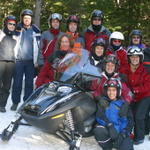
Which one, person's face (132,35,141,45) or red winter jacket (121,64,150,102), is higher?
person's face (132,35,141,45)

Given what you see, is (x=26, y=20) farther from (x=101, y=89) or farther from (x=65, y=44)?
(x=101, y=89)

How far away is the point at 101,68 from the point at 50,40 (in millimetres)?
1944

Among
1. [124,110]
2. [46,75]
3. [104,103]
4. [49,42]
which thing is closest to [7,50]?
[49,42]

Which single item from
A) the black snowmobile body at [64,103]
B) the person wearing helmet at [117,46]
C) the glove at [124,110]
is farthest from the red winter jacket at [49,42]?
the glove at [124,110]

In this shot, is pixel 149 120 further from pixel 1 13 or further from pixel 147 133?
pixel 1 13

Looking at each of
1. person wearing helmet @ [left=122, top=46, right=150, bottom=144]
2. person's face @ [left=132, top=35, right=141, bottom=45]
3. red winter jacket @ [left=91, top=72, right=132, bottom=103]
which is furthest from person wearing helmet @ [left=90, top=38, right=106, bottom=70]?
person's face @ [left=132, top=35, right=141, bottom=45]

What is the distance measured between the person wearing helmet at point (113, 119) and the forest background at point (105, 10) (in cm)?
698

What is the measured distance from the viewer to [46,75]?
6.24 meters

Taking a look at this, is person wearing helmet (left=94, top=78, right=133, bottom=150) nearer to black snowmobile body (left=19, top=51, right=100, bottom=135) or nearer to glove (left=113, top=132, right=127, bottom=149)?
glove (left=113, top=132, right=127, bottom=149)

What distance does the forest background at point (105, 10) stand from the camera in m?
13.0

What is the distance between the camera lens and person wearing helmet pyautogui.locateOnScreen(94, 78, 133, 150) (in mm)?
5012

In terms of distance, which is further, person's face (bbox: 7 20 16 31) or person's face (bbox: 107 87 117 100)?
person's face (bbox: 7 20 16 31)

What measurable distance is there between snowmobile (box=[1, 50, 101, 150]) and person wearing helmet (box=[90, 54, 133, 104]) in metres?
0.12

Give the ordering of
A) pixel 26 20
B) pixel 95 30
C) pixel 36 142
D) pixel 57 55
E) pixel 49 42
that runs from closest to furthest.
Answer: pixel 36 142 < pixel 57 55 < pixel 26 20 < pixel 49 42 < pixel 95 30
